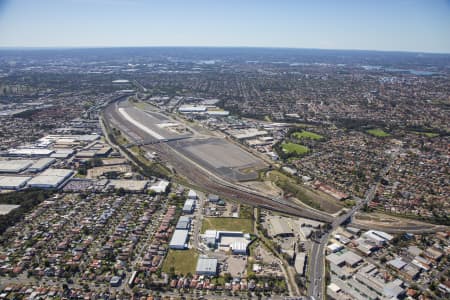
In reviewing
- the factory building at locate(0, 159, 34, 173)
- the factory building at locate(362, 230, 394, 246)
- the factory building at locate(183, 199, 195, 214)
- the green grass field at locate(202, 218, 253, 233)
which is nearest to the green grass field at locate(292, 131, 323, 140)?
the factory building at locate(183, 199, 195, 214)

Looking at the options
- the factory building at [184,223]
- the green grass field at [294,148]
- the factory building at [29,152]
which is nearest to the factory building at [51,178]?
the factory building at [29,152]

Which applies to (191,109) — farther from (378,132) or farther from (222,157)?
(378,132)

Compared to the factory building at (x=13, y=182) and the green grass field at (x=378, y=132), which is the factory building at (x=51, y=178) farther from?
the green grass field at (x=378, y=132)

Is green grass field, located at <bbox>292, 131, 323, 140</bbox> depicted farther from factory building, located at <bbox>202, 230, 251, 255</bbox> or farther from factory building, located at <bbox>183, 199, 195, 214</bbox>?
factory building, located at <bbox>202, 230, 251, 255</bbox>

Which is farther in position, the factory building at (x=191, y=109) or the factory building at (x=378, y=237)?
the factory building at (x=191, y=109)

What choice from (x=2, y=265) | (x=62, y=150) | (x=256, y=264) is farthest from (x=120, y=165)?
(x=256, y=264)

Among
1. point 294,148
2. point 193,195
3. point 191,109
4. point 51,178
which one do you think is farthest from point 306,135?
point 51,178
